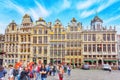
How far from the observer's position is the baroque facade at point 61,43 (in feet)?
176

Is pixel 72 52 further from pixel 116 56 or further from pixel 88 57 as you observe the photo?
pixel 116 56

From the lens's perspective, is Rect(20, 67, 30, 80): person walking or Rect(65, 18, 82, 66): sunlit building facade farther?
Rect(65, 18, 82, 66): sunlit building facade

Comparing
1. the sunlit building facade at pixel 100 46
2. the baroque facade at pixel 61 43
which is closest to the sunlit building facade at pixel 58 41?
the baroque facade at pixel 61 43

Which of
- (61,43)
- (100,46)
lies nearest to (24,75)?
(100,46)

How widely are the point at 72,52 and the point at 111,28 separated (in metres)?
10.6

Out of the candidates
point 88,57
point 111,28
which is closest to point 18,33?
point 88,57

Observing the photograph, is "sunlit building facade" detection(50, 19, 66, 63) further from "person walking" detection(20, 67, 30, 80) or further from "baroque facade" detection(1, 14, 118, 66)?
"person walking" detection(20, 67, 30, 80)

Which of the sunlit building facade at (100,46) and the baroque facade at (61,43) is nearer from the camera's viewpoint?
the sunlit building facade at (100,46)

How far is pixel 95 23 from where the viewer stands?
2181 inches

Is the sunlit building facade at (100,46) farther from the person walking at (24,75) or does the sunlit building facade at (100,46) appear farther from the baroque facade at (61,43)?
the person walking at (24,75)

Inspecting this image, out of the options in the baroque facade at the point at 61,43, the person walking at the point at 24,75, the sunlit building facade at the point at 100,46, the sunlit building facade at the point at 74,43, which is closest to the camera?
the person walking at the point at 24,75

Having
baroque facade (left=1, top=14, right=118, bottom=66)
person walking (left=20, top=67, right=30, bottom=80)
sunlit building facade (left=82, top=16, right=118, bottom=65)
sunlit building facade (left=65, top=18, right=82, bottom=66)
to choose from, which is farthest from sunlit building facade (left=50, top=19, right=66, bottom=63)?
person walking (left=20, top=67, right=30, bottom=80)

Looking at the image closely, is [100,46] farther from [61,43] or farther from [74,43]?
[61,43]

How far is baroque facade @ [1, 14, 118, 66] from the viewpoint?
53625mm
